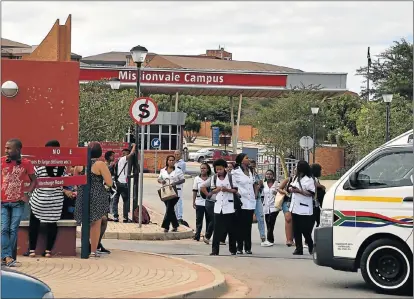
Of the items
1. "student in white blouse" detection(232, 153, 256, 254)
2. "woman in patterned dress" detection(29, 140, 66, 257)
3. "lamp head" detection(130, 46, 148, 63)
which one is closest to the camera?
"woman in patterned dress" detection(29, 140, 66, 257)

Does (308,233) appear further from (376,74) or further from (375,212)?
(376,74)

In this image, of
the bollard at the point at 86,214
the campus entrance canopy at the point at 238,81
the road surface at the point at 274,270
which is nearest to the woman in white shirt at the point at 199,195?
the road surface at the point at 274,270

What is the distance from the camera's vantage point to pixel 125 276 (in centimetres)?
1159

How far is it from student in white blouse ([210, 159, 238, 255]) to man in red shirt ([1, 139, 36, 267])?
4.25m

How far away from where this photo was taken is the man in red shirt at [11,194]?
11.9 meters

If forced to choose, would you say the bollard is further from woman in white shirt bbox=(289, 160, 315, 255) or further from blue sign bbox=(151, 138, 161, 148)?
blue sign bbox=(151, 138, 161, 148)

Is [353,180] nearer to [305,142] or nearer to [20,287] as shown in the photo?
[20,287]

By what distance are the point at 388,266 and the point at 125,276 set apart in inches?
139

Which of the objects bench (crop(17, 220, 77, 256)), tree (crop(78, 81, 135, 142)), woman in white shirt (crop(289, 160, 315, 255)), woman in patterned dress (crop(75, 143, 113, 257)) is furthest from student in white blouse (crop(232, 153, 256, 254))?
tree (crop(78, 81, 135, 142))

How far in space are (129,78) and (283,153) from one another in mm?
11050

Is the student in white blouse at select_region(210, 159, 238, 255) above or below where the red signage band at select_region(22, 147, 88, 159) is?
below

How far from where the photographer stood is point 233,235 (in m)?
15.7

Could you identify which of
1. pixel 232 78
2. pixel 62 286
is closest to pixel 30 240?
pixel 62 286

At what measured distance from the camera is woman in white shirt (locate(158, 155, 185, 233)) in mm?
18969
